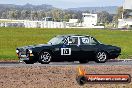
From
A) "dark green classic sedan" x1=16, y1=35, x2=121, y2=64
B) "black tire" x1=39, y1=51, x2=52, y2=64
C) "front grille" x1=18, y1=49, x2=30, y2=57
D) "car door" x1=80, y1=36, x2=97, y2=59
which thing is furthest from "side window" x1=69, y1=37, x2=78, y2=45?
"front grille" x1=18, y1=49, x2=30, y2=57

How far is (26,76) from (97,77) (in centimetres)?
879

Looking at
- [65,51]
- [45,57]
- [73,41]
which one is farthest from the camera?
[73,41]

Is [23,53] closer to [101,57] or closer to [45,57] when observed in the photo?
[45,57]

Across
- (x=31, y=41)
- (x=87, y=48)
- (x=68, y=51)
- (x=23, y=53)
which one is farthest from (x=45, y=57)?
(x=31, y=41)

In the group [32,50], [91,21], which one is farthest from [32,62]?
[91,21]

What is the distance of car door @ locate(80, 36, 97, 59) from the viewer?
2223 cm

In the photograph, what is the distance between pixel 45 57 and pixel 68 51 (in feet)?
4.00

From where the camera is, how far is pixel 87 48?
22297 mm

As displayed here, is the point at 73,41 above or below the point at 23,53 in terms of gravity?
above

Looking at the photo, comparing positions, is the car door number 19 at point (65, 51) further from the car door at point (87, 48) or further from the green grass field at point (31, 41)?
the green grass field at point (31, 41)

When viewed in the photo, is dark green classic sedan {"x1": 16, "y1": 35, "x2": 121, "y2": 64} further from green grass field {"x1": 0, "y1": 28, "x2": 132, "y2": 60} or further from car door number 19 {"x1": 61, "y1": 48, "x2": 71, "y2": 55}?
green grass field {"x1": 0, "y1": 28, "x2": 132, "y2": 60}

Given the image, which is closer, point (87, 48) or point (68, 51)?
point (68, 51)

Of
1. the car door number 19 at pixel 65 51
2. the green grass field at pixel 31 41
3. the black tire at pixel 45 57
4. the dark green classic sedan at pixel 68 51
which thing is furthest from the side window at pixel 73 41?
the green grass field at pixel 31 41

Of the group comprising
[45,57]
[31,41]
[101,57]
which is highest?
[45,57]
